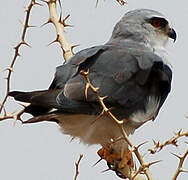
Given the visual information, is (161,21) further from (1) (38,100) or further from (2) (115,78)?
(1) (38,100)

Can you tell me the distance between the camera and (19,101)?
3615 millimetres

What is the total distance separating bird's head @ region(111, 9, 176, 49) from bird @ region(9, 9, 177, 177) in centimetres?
34

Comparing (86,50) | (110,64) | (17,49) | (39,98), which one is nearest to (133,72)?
(110,64)

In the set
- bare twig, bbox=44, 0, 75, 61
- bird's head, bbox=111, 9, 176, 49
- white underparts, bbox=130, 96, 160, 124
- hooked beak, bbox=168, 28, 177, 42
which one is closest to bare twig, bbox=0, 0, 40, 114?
bare twig, bbox=44, 0, 75, 61

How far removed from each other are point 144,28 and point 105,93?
134cm

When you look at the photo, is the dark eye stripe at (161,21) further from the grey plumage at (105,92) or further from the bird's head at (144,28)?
the grey plumage at (105,92)

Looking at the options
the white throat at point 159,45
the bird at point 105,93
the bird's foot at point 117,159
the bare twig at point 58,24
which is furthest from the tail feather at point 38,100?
the white throat at point 159,45

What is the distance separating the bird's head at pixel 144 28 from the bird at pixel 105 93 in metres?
0.34

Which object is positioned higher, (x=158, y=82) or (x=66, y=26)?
(x=66, y=26)

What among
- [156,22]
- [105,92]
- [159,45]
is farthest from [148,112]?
[156,22]

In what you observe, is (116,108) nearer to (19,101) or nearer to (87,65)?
(87,65)

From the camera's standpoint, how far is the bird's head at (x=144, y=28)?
505 cm

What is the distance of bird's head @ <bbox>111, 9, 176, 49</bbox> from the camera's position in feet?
16.6

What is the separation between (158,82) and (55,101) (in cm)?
102
